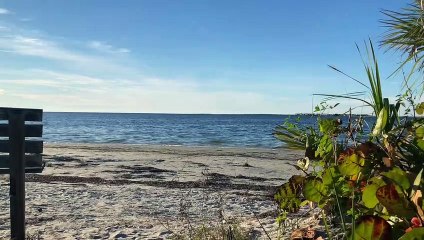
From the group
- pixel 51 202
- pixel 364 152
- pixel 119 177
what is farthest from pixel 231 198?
pixel 364 152

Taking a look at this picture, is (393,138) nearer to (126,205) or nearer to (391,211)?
(391,211)

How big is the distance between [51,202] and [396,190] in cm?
666

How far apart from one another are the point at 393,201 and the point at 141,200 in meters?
6.55

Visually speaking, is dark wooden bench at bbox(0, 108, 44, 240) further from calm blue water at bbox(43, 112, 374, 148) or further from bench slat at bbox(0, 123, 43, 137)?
calm blue water at bbox(43, 112, 374, 148)

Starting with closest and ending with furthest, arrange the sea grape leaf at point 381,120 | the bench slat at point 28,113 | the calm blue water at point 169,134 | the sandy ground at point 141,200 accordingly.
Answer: the sea grape leaf at point 381,120, the bench slat at point 28,113, the sandy ground at point 141,200, the calm blue water at point 169,134

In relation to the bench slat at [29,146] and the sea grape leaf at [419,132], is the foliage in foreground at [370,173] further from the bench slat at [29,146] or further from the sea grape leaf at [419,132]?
the bench slat at [29,146]

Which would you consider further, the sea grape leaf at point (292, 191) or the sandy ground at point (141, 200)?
the sandy ground at point (141, 200)

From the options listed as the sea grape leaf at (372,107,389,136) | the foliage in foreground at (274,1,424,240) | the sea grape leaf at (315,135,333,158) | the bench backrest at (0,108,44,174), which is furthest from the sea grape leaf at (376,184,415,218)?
the bench backrest at (0,108,44,174)

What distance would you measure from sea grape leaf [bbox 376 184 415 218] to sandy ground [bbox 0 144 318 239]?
105 inches

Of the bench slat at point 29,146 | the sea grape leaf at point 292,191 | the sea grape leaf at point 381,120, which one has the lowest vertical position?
the bench slat at point 29,146

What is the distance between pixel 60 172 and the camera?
11.4m

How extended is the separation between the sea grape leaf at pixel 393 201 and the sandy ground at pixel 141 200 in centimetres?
268

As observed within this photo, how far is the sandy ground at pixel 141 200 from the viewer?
5.11 meters

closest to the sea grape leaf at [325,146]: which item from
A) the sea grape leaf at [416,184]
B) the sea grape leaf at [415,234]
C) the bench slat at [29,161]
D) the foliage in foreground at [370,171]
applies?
the foliage in foreground at [370,171]
